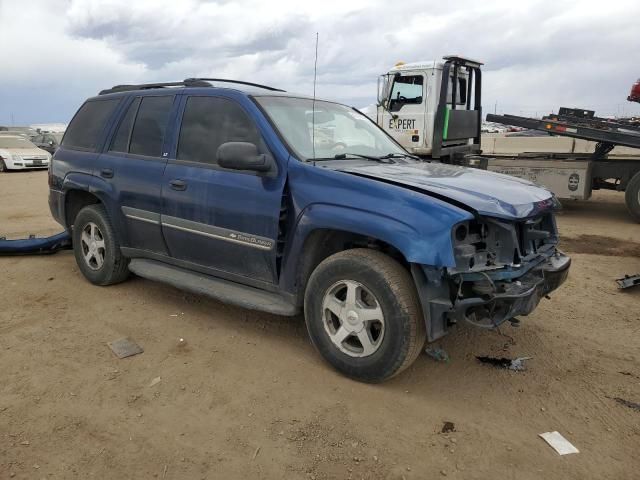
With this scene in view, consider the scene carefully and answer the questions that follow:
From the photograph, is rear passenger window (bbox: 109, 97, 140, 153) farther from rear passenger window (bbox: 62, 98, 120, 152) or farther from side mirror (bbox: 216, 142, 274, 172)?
side mirror (bbox: 216, 142, 274, 172)

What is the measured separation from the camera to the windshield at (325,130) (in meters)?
3.95

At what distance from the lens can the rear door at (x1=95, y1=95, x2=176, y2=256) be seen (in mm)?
4516

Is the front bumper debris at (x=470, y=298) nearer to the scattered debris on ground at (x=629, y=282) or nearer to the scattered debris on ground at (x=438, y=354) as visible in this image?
the scattered debris on ground at (x=438, y=354)

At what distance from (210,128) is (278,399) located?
217 cm

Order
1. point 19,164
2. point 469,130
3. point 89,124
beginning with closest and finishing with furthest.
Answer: point 89,124 → point 469,130 → point 19,164

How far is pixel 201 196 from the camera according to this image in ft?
13.4

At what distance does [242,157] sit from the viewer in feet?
11.8

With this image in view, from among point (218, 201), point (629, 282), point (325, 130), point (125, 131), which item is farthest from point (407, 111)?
point (218, 201)

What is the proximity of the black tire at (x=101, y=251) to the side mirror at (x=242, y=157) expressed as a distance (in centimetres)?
195

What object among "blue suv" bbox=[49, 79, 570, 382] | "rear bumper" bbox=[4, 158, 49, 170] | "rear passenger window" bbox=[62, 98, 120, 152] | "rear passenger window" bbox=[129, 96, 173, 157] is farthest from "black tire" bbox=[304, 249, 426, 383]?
"rear bumper" bbox=[4, 158, 49, 170]

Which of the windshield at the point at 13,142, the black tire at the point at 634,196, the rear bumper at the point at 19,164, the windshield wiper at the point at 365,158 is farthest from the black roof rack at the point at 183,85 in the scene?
the windshield at the point at 13,142

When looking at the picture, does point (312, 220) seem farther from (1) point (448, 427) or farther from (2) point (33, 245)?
(2) point (33, 245)

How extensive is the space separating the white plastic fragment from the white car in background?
2046 cm

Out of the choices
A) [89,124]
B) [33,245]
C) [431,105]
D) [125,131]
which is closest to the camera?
[125,131]
